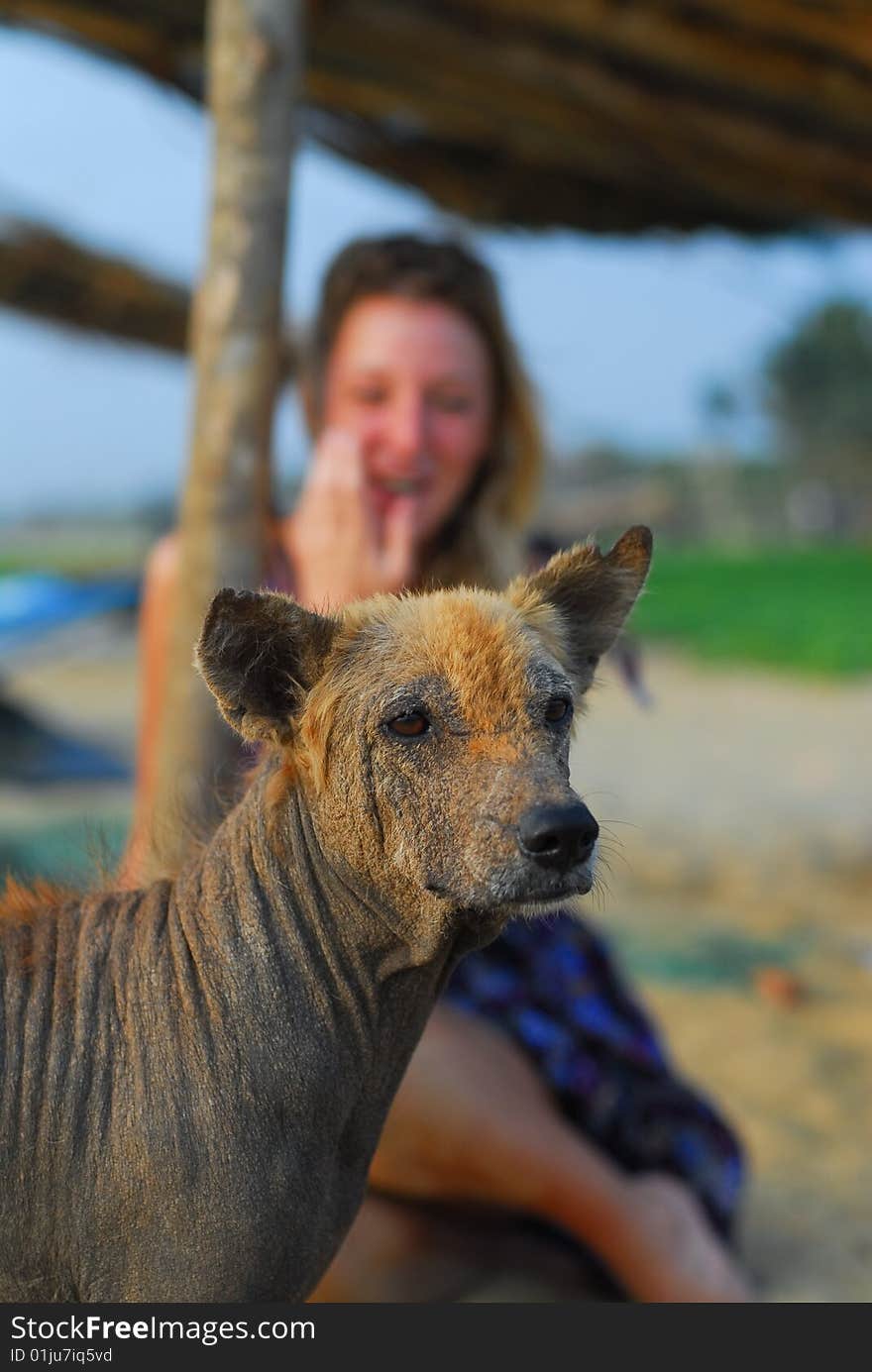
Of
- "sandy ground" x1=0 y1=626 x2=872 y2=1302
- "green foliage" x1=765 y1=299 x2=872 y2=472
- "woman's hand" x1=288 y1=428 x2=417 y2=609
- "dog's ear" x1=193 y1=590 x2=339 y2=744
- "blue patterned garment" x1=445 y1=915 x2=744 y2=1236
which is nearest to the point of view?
"dog's ear" x1=193 y1=590 x2=339 y2=744

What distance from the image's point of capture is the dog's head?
1619 millimetres

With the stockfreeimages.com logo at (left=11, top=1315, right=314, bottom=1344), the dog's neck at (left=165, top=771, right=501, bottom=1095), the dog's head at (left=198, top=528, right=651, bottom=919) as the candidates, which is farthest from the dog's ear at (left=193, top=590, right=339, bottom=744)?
the stockfreeimages.com logo at (left=11, top=1315, right=314, bottom=1344)

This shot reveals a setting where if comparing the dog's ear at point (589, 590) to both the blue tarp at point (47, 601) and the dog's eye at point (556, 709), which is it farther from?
the blue tarp at point (47, 601)

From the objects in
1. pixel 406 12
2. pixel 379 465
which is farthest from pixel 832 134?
pixel 379 465

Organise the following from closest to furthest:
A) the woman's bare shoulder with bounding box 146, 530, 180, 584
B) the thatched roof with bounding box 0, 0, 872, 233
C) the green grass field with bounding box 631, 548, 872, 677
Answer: the woman's bare shoulder with bounding box 146, 530, 180, 584 → the thatched roof with bounding box 0, 0, 872, 233 → the green grass field with bounding box 631, 548, 872, 677

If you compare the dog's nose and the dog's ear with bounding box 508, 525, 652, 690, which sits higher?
the dog's ear with bounding box 508, 525, 652, 690

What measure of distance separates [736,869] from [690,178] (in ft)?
13.0

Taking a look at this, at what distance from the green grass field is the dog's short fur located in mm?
11772

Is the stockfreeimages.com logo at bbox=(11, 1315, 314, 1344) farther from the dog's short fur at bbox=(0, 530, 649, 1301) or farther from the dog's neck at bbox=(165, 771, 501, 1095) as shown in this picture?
the dog's neck at bbox=(165, 771, 501, 1095)

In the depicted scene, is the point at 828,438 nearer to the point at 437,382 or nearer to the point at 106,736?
the point at 106,736

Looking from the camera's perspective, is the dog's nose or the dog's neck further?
the dog's neck

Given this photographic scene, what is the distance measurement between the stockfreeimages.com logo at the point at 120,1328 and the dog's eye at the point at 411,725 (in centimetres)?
89

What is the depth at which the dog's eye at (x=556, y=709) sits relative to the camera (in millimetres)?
1773

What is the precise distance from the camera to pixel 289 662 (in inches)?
71.7
